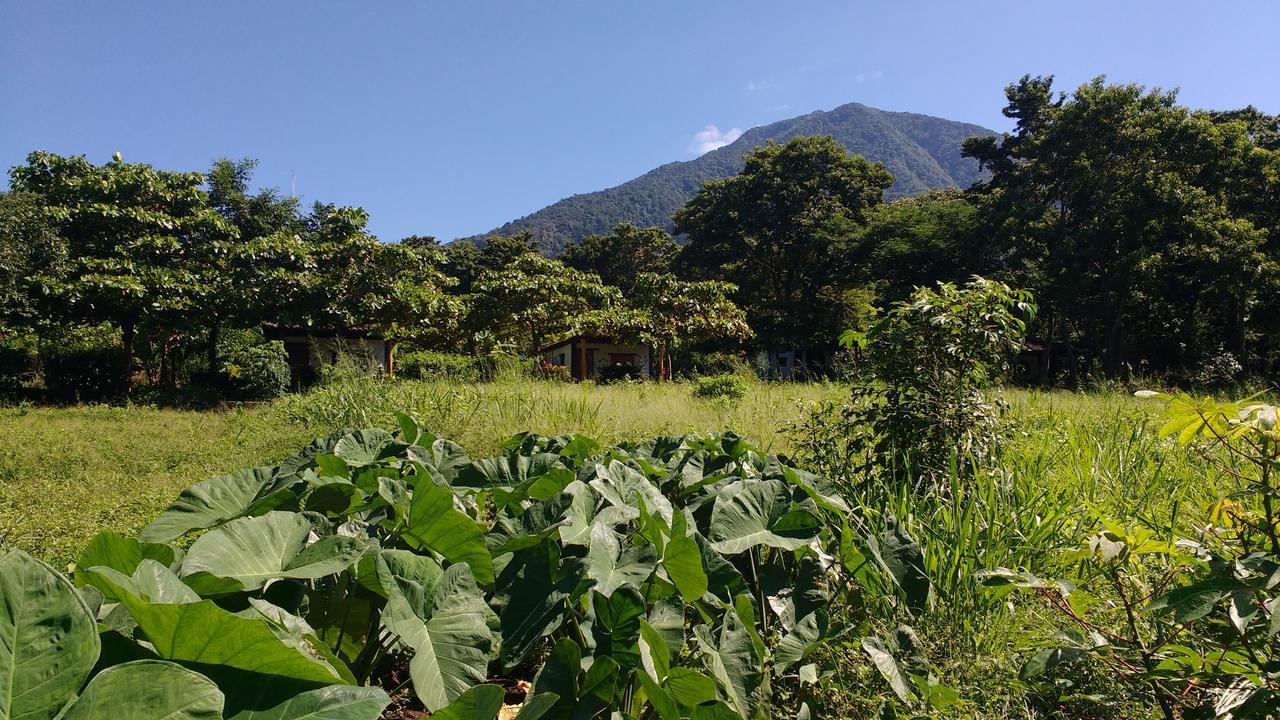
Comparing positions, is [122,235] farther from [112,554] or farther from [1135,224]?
[1135,224]

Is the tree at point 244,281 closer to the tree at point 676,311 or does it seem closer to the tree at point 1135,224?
the tree at point 676,311

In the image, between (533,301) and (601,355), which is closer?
(533,301)

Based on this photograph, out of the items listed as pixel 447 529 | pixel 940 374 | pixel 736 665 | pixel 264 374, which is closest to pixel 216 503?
pixel 447 529

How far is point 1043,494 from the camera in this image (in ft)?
8.71

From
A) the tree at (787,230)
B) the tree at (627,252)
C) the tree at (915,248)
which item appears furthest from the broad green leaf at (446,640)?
the tree at (627,252)

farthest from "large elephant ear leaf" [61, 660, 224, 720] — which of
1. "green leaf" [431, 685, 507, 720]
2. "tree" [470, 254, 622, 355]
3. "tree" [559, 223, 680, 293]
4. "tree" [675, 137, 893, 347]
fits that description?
"tree" [559, 223, 680, 293]

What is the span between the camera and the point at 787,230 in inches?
1044

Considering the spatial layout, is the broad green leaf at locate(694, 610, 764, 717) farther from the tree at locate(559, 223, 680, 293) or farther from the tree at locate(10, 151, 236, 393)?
the tree at locate(559, 223, 680, 293)

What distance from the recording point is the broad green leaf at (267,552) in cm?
98

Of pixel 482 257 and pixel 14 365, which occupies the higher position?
pixel 482 257

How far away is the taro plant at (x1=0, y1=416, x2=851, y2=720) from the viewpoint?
61 centimetres

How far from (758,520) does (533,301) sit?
17170 millimetres

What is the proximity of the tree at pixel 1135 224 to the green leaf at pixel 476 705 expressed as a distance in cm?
2010

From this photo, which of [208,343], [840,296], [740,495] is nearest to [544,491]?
[740,495]
